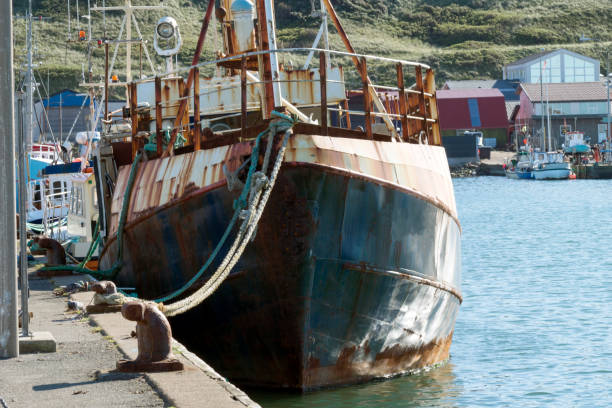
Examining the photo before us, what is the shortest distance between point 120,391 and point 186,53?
98.3 metres

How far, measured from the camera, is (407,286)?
10.7 metres

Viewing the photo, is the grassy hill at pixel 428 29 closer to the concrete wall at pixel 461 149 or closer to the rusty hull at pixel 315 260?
the concrete wall at pixel 461 149

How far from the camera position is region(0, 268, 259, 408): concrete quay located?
6.91m

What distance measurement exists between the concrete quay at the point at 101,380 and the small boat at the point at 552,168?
70293 millimetres

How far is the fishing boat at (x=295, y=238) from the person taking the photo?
9758 mm

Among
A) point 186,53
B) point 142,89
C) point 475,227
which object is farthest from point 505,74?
point 142,89

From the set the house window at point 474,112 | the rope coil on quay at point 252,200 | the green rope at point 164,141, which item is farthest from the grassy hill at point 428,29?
the rope coil on quay at point 252,200

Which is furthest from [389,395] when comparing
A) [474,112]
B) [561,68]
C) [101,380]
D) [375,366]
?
[561,68]

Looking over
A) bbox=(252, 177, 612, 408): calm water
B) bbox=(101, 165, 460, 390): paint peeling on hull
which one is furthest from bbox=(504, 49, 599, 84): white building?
bbox=(101, 165, 460, 390): paint peeling on hull

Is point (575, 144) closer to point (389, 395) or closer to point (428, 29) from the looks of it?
point (428, 29)

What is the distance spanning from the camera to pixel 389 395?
1092 centimetres

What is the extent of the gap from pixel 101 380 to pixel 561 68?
102 metres

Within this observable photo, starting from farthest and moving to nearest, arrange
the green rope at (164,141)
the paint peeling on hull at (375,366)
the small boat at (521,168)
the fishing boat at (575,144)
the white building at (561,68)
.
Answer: the white building at (561,68) < the fishing boat at (575,144) < the small boat at (521,168) < the green rope at (164,141) < the paint peeling on hull at (375,366)

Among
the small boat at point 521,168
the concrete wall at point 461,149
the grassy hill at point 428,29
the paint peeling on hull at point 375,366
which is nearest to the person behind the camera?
the paint peeling on hull at point 375,366
